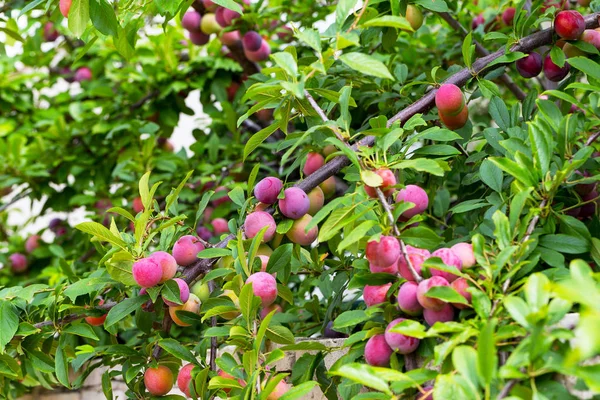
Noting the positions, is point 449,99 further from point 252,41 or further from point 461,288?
point 252,41

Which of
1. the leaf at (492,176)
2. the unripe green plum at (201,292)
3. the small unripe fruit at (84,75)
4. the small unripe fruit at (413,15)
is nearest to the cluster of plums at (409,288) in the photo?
the leaf at (492,176)

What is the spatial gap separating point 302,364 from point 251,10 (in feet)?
3.60

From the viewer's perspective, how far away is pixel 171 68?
2.16 m

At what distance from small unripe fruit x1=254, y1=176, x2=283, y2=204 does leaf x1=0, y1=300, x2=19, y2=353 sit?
42 centimetres

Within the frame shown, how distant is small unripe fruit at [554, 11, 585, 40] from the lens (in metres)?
1.16

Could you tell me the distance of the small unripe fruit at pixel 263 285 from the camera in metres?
0.97

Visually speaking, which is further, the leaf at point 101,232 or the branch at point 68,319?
the branch at point 68,319

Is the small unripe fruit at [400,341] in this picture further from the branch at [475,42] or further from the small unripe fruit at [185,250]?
the branch at [475,42]

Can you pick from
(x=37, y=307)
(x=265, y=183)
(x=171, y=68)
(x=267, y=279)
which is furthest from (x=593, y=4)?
(x=171, y=68)

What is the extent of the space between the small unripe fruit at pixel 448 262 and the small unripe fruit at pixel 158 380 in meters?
0.54

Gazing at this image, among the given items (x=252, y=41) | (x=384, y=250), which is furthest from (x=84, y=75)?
(x=384, y=250)

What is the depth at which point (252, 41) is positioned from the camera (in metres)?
1.88

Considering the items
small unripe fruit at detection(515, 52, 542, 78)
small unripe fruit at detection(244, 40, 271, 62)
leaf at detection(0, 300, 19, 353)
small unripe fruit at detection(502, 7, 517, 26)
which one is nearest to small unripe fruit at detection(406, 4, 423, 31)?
small unripe fruit at detection(515, 52, 542, 78)

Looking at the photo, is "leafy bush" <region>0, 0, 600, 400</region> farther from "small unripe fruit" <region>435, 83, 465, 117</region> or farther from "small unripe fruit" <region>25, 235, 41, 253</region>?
"small unripe fruit" <region>25, 235, 41, 253</region>
